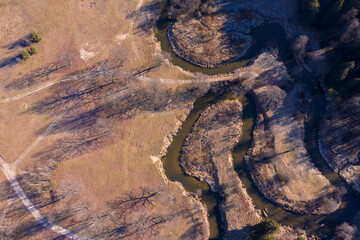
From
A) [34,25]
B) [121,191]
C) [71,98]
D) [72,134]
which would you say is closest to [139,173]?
[121,191]

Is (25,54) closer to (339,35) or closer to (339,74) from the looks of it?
(339,74)

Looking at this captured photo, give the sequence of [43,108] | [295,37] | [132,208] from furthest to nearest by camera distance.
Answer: [295,37] < [43,108] < [132,208]

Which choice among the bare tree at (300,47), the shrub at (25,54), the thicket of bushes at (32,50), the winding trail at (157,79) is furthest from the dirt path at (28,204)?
the bare tree at (300,47)

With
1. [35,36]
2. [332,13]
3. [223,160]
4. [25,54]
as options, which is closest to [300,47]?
[332,13]

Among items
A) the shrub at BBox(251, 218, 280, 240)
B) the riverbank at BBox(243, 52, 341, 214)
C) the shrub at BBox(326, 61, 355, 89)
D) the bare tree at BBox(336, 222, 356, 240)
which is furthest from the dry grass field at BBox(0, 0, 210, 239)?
the shrub at BBox(326, 61, 355, 89)

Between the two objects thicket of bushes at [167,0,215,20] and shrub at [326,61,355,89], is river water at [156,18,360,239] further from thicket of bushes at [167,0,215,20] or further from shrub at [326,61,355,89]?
thicket of bushes at [167,0,215,20]

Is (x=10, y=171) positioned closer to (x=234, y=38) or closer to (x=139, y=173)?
(x=139, y=173)

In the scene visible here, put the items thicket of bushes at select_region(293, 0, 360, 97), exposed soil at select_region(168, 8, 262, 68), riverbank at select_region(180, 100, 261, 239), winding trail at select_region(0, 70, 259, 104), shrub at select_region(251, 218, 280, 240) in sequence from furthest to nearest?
exposed soil at select_region(168, 8, 262, 68)
winding trail at select_region(0, 70, 259, 104)
riverbank at select_region(180, 100, 261, 239)
thicket of bushes at select_region(293, 0, 360, 97)
shrub at select_region(251, 218, 280, 240)

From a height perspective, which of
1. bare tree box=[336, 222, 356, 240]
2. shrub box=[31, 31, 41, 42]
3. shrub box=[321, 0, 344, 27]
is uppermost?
shrub box=[31, 31, 41, 42]
